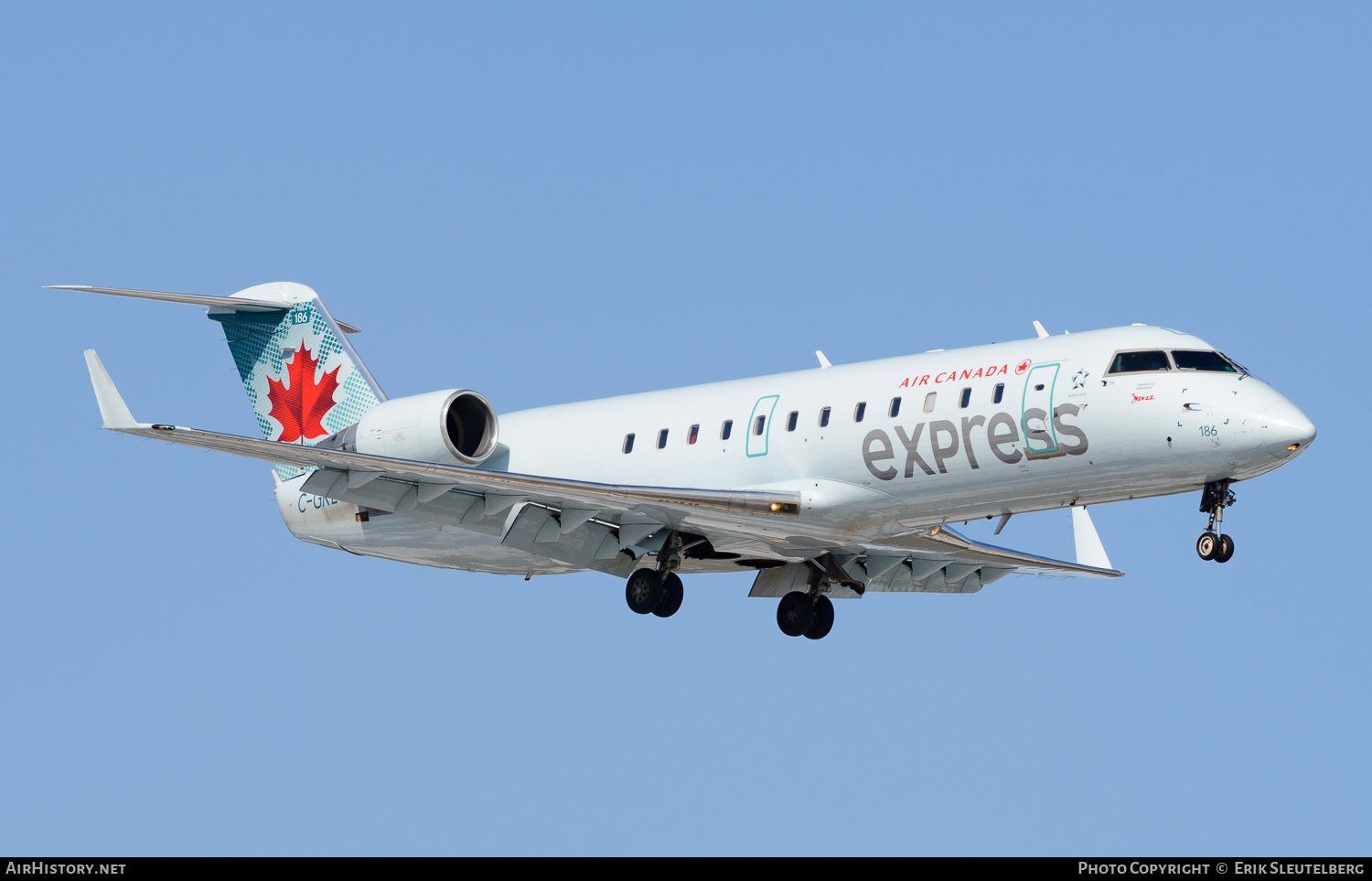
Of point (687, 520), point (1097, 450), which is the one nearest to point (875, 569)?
point (687, 520)

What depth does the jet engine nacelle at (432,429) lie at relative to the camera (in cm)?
2425

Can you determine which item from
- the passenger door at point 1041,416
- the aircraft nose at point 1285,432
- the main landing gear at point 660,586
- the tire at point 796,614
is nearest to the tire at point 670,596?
the main landing gear at point 660,586

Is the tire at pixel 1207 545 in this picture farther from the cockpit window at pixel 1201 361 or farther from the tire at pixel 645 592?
the tire at pixel 645 592

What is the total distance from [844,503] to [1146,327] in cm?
426

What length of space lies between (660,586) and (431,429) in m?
3.87

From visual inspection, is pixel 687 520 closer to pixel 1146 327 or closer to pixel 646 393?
pixel 646 393

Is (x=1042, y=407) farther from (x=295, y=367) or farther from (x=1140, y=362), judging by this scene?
(x=295, y=367)

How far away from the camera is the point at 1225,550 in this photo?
20.1m

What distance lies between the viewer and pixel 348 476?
2305 cm

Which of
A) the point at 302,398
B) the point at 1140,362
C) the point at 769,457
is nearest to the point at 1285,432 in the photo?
the point at 1140,362

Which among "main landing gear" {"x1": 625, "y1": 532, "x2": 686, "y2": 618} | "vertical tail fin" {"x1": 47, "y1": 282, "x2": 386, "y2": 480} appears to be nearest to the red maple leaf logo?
"vertical tail fin" {"x1": 47, "y1": 282, "x2": 386, "y2": 480}

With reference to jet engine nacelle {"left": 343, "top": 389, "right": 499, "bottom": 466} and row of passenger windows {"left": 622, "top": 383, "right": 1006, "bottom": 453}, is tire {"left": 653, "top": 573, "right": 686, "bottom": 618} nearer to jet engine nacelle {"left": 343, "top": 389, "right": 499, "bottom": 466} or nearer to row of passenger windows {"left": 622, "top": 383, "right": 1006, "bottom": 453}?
row of passenger windows {"left": 622, "top": 383, "right": 1006, "bottom": 453}

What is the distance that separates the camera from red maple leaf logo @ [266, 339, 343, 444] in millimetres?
27266

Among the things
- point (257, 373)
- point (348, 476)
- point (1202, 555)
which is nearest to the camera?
point (1202, 555)
